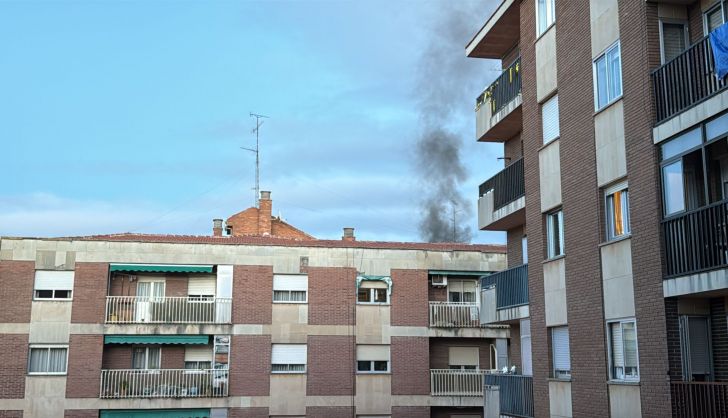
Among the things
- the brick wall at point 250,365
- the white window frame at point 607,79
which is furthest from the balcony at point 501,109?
the brick wall at point 250,365

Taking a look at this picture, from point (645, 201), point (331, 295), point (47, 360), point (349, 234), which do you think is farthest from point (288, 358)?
point (645, 201)

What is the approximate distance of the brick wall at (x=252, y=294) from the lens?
117ft

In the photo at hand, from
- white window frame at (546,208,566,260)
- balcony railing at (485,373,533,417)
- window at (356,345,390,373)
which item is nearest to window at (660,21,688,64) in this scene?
white window frame at (546,208,566,260)

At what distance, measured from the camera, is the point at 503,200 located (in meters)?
25.2

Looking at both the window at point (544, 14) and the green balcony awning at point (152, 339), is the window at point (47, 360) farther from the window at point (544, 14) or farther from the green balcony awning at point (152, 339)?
the window at point (544, 14)

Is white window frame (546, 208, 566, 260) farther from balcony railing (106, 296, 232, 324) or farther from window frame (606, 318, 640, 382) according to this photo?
balcony railing (106, 296, 232, 324)

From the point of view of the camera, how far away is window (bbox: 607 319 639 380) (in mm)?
17328

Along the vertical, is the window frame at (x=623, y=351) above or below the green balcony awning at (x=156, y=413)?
above

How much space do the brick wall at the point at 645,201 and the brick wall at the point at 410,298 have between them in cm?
2037

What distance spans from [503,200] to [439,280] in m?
13.3

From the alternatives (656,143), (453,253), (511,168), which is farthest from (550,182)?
(453,253)

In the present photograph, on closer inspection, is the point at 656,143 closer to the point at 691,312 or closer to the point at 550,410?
the point at 691,312

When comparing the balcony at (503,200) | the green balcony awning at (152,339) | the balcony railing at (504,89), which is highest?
the balcony railing at (504,89)

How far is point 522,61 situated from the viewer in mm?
23797
